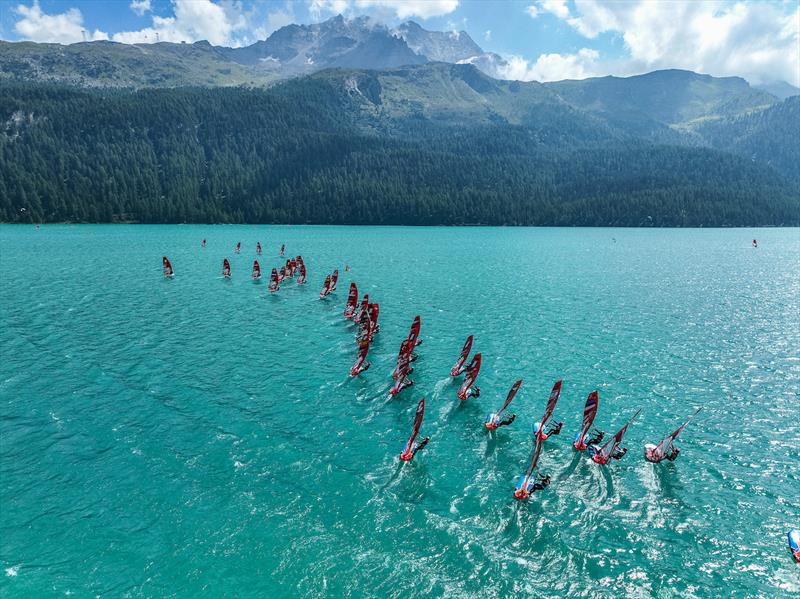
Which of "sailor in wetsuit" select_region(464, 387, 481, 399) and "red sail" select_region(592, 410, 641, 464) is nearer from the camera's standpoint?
"red sail" select_region(592, 410, 641, 464)

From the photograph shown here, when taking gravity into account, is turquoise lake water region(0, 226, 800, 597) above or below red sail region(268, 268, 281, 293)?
below

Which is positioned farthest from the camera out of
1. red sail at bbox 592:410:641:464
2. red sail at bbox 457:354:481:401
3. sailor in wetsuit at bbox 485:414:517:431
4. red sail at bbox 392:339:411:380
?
red sail at bbox 392:339:411:380

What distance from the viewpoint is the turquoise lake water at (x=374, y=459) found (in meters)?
20.1

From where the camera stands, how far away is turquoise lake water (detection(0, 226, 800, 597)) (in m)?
Answer: 20.1

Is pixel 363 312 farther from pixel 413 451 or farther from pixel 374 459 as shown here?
pixel 374 459

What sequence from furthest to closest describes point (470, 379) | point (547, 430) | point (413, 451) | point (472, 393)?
point (472, 393) < point (470, 379) < point (547, 430) < point (413, 451)

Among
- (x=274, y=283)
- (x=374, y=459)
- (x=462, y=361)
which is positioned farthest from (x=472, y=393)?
(x=274, y=283)

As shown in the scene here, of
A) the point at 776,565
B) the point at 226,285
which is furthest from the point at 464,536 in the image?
the point at 226,285

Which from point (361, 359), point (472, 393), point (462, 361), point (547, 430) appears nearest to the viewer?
point (547, 430)

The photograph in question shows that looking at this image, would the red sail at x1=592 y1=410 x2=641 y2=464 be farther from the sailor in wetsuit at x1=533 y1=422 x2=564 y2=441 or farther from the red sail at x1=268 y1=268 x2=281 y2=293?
the red sail at x1=268 y1=268 x2=281 y2=293

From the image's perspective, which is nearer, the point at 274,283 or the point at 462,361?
the point at 462,361

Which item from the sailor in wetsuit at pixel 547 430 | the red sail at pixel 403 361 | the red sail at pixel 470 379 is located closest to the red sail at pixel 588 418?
the sailor in wetsuit at pixel 547 430

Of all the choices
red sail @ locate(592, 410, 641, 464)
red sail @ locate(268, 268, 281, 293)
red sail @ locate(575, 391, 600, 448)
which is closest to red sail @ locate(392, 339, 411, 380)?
red sail @ locate(575, 391, 600, 448)

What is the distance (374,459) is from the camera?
2833 cm
